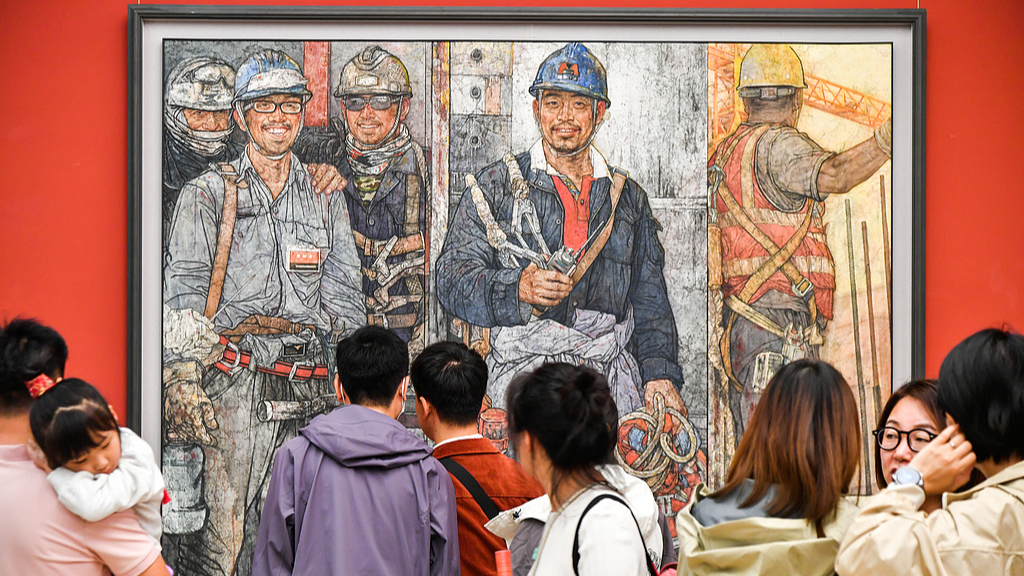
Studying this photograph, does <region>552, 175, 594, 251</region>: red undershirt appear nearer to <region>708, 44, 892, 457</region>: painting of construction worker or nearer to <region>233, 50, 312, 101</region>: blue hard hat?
<region>708, 44, 892, 457</region>: painting of construction worker

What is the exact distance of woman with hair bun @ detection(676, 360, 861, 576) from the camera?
1564 millimetres

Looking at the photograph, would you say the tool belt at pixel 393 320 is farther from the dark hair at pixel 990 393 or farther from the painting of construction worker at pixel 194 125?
the dark hair at pixel 990 393

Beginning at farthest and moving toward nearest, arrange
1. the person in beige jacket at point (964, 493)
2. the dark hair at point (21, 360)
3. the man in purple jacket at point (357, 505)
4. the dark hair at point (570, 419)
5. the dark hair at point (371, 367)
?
the dark hair at point (371, 367) < the man in purple jacket at point (357, 505) < the dark hair at point (21, 360) < the dark hair at point (570, 419) < the person in beige jacket at point (964, 493)

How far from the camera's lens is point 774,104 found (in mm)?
3066

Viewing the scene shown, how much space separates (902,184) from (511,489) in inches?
75.4

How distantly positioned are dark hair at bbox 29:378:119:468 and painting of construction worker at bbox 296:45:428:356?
1325 mm

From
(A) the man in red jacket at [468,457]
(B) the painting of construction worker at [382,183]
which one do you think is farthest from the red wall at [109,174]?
(A) the man in red jacket at [468,457]

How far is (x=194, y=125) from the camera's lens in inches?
118

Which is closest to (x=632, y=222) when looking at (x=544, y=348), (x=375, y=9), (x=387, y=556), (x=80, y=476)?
(x=544, y=348)

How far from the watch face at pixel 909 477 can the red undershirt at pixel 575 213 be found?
1.64m

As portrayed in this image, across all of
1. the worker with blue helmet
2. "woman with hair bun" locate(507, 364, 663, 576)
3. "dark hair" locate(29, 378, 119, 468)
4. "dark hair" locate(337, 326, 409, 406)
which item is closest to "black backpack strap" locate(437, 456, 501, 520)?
"dark hair" locate(337, 326, 409, 406)

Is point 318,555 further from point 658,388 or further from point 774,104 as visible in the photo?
point 774,104

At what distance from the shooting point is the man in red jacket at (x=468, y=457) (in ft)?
7.61

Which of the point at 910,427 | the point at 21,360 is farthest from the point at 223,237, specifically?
the point at 910,427
